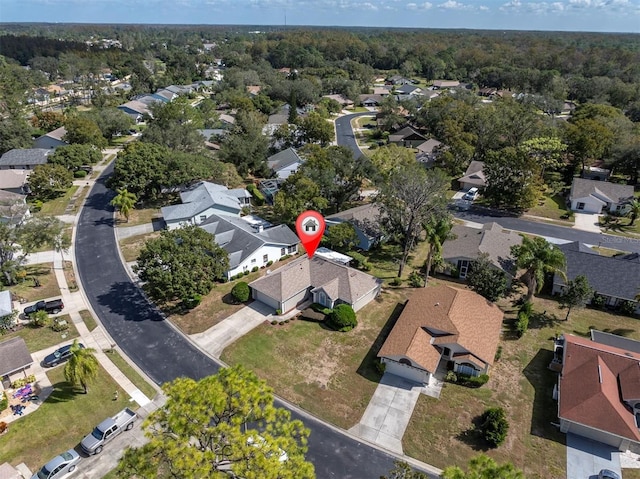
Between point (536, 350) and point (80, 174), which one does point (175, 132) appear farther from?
point (536, 350)

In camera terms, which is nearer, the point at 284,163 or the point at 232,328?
the point at 232,328

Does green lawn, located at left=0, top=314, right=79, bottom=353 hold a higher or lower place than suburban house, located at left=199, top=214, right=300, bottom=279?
lower

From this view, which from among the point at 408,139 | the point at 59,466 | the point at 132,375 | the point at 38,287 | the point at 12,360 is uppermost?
the point at 408,139

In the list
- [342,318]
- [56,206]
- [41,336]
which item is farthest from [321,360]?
[56,206]

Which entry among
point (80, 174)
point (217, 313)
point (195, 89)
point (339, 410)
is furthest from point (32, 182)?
point (195, 89)

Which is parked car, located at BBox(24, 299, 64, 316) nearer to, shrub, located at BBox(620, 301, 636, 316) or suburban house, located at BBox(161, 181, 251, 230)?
suburban house, located at BBox(161, 181, 251, 230)

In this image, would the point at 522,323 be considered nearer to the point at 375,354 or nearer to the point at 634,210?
the point at 375,354

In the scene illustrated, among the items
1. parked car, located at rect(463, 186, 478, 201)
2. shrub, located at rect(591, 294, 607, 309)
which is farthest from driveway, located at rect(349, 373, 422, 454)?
parked car, located at rect(463, 186, 478, 201)
